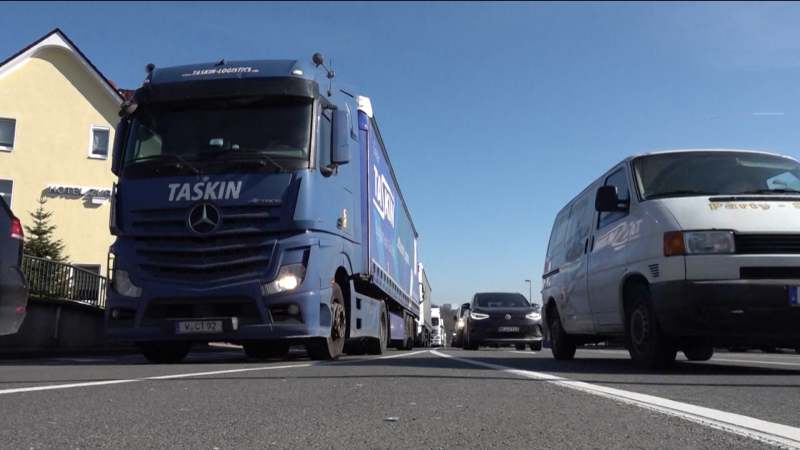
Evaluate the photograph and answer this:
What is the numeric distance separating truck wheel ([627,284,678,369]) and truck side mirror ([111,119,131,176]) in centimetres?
604

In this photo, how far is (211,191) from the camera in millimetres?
8688

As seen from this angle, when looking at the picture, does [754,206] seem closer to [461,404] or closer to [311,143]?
[461,404]

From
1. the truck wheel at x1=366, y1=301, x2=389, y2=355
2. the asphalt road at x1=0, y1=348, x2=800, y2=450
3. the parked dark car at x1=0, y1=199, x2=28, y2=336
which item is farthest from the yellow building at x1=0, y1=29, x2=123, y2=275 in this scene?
the asphalt road at x1=0, y1=348, x2=800, y2=450

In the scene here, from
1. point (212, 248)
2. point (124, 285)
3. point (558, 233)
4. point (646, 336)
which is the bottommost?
point (646, 336)

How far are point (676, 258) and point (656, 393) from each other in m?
2.07

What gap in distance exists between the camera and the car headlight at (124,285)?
8804mm

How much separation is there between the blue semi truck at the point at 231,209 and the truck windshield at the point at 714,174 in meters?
3.56

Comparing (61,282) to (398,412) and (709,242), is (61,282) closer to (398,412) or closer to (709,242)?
(709,242)

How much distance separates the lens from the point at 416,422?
3639 mm

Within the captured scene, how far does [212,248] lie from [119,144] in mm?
1970

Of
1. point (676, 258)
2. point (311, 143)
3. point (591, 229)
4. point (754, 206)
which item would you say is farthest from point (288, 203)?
point (754, 206)

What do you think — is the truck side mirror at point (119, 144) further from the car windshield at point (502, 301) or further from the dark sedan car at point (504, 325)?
the car windshield at point (502, 301)

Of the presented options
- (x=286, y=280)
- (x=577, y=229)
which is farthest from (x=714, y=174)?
(x=286, y=280)

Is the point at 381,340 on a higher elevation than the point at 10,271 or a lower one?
lower
